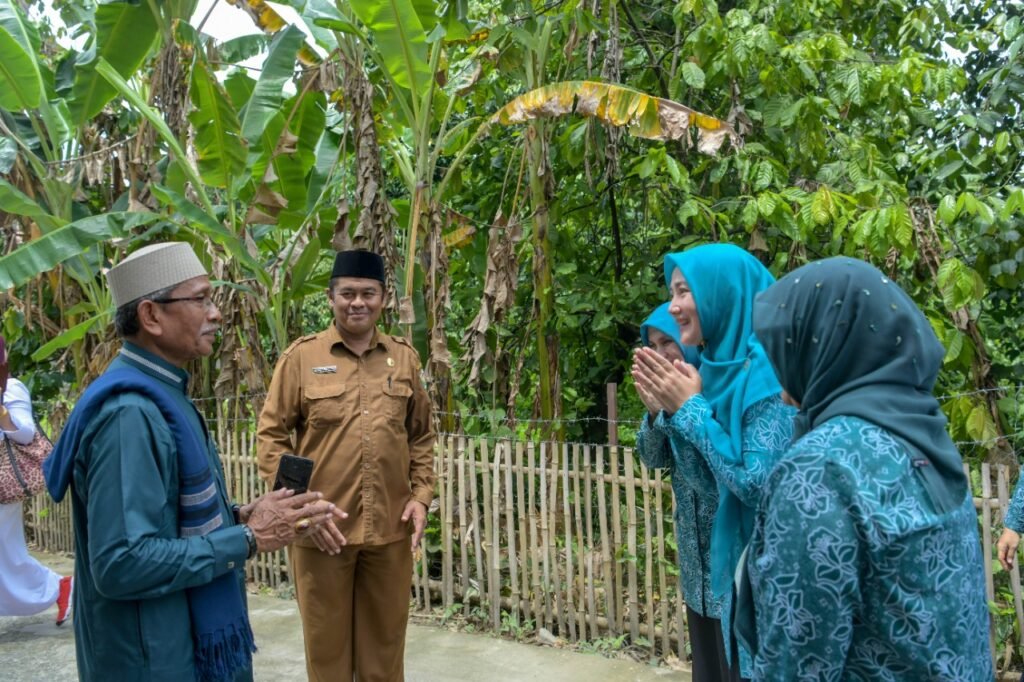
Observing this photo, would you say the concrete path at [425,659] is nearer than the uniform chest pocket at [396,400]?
No

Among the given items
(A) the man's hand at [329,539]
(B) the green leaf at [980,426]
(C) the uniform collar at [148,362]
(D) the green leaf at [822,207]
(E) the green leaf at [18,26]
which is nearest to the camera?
(C) the uniform collar at [148,362]

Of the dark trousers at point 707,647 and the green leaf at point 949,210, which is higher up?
the green leaf at point 949,210

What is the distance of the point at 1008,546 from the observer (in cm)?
351

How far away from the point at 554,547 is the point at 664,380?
3.02 meters

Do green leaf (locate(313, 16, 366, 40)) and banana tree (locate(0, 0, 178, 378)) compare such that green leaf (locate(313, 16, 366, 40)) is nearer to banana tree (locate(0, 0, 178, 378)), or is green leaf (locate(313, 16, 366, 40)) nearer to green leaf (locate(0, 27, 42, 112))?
banana tree (locate(0, 0, 178, 378))

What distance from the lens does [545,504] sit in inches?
219

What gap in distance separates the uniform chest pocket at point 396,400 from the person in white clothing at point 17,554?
3.14m

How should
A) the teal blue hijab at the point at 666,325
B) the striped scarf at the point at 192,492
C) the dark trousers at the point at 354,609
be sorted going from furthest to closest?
the dark trousers at the point at 354,609, the teal blue hijab at the point at 666,325, the striped scarf at the point at 192,492

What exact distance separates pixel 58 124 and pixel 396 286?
3094 millimetres

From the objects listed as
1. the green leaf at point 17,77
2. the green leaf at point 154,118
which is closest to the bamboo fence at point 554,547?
the green leaf at point 154,118

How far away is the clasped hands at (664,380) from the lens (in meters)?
2.75

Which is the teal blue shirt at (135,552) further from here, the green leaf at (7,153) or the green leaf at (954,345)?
the green leaf at (7,153)

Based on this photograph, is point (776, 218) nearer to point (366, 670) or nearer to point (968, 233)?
point (968, 233)

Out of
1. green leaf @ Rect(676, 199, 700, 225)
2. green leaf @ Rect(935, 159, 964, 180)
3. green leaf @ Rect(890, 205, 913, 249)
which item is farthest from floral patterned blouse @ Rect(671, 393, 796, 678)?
green leaf @ Rect(935, 159, 964, 180)
